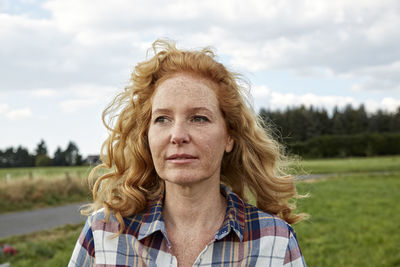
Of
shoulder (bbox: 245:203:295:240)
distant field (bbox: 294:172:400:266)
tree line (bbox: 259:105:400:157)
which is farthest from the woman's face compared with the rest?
tree line (bbox: 259:105:400:157)

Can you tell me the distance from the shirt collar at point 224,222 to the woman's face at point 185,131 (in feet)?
0.75

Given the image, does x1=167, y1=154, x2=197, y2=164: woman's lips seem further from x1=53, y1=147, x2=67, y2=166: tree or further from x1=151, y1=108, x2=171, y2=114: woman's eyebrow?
x1=53, y1=147, x2=67, y2=166: tree

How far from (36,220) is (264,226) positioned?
10.9 m

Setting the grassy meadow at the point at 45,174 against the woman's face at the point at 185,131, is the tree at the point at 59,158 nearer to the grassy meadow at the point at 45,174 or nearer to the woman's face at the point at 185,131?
the grassy meadow at the point at 45,174

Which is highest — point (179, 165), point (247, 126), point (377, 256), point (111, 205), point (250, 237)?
point (247, 126)

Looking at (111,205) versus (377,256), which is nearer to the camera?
(111,205)

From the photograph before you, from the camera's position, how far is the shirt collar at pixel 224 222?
2.25 m

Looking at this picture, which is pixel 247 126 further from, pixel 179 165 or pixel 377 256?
pixel 377 256

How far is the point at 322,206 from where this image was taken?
12.8 metres

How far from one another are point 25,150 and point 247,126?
59833 millimetres

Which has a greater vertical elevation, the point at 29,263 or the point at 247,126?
the point at 247,126

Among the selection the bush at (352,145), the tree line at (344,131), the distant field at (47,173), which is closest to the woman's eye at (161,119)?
the distant field at (47,173)

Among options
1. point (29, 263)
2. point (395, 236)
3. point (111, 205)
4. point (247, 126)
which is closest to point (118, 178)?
point (111, 205)

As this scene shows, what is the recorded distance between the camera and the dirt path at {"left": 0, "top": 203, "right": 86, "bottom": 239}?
10.5 m
